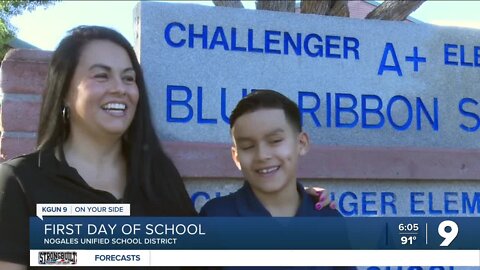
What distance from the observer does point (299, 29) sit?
9.50ft

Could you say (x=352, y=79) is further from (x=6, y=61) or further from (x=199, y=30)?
(x=6, y=61)

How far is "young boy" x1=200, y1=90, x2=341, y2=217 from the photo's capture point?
2080mm

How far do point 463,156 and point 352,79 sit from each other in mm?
710

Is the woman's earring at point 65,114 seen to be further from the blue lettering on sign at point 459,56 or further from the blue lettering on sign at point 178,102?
the blue lettering on sign at point 459,56

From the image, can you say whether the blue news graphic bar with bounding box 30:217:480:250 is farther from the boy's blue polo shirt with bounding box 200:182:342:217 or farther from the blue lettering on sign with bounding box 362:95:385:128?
the blue lettering on sign with bounding box 362:95:385:128

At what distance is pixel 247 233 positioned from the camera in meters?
2.06

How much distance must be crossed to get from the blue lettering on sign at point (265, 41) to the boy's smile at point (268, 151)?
2.43ft

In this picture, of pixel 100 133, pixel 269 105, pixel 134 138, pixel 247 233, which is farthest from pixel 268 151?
pixel 100 133

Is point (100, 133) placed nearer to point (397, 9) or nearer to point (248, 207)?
point (248, 207)

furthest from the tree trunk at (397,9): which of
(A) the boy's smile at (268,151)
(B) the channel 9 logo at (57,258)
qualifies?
(B) the channel 9 logo at (57,258)

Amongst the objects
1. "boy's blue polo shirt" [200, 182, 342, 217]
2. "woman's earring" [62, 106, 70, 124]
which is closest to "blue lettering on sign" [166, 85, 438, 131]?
"boy's blue polo shirt" [200, 182, 342, 217]

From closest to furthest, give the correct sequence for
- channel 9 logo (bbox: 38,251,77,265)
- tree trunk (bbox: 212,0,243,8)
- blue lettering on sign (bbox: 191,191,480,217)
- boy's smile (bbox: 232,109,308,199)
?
1. channel 9 logo (bbox: 38,251,77,265)
2. boy's smile (bbox: 232,109,308,199)
3. blue lettering on sign (bbox: 191,191,480,217)
4. tree trunk (bbox: 212,0,243,8)

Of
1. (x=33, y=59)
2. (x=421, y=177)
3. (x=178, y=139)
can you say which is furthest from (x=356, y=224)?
(x=33, y=59)

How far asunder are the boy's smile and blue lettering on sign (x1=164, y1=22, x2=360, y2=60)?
29.1 inches
